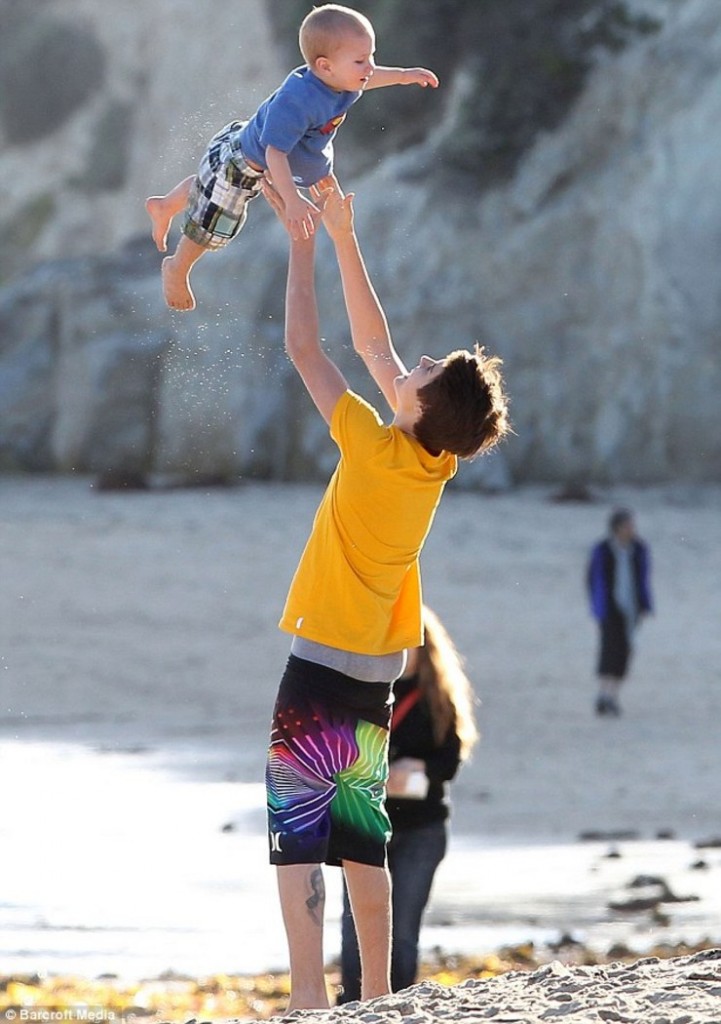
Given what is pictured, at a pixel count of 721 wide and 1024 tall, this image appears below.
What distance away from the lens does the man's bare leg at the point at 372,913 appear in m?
4.51

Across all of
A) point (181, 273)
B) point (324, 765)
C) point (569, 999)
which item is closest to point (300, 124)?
point (181, 273)

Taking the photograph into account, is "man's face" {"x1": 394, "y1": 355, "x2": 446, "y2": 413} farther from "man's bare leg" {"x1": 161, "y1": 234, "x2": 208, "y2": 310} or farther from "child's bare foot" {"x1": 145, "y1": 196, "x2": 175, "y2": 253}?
"child's bare foot" {"x1": 145, "y1": 196, "x2": 175, "y2": 253}

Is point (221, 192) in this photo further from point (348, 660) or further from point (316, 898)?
point (316, 898)

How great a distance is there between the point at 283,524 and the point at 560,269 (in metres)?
6.40

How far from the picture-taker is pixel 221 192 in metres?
5.04

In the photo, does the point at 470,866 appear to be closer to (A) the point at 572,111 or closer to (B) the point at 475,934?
(B) the point at 475,934

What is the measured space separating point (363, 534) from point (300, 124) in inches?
40.9

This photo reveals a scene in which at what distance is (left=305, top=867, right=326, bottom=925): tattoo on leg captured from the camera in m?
4.41

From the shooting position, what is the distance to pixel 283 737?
173 inches

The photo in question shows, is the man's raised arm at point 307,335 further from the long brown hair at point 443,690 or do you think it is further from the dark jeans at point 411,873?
the dark jeans at point 411,873

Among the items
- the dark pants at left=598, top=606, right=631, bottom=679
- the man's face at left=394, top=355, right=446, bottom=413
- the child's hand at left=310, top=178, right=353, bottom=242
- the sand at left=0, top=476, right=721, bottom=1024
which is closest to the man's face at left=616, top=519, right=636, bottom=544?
the dark pants at left=598, top=606, right=631, bottom=679

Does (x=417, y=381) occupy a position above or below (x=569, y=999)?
above

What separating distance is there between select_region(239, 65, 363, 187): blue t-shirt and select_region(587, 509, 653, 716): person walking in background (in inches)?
451

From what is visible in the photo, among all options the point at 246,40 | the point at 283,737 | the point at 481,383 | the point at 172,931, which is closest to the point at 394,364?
the point at 481,383
